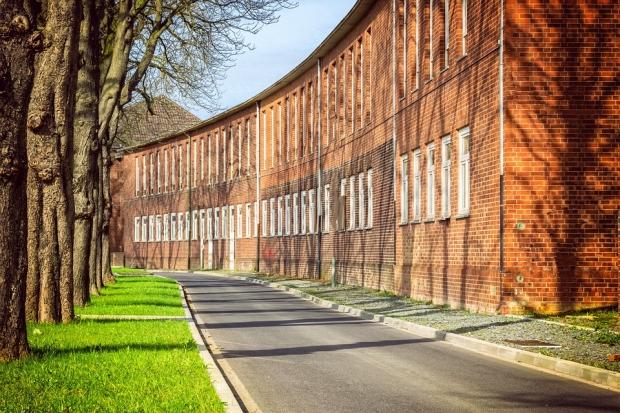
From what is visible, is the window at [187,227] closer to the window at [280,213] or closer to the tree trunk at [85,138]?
the window at [280,213]

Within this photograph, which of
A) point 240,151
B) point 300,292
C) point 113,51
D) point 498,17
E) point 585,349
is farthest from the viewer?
point 240,151

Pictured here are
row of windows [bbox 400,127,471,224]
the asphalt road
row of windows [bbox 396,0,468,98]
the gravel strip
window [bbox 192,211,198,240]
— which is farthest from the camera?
window [bbox 192,211,198,240]

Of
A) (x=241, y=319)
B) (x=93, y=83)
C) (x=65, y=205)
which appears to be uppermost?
(x=93, y=83)

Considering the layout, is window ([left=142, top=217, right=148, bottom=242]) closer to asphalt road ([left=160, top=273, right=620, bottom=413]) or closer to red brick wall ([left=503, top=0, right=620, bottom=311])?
asphalt road ([left=160, top=273, right=620, bottom=413])

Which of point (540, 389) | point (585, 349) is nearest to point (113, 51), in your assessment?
point (585, 349)

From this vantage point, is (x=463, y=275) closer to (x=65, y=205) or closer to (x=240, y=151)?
(x=65, y=205)

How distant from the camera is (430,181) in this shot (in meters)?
29.0

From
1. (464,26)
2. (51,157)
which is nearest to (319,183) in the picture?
(464,26)

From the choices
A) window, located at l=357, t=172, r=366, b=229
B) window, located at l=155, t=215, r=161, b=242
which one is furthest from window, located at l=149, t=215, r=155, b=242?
window, located at l=357, t=172, r=366, b=229

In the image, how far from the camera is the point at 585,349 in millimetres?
14648

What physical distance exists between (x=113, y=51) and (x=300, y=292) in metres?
11.0

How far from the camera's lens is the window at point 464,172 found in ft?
82.0

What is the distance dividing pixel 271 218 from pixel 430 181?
31.7 metres

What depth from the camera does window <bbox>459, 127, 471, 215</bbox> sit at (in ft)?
82.0
